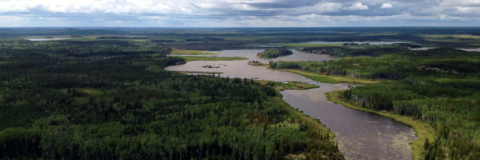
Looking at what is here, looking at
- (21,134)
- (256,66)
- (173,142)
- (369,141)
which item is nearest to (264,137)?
(173,142)

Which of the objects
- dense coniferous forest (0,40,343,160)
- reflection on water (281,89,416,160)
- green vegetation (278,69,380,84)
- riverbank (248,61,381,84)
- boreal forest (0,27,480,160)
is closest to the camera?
dense coniferous forest (0,40,343,160)

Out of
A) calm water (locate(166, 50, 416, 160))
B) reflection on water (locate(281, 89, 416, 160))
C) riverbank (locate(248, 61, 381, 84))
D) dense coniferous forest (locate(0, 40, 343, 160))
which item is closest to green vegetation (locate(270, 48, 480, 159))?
reflection on water (locate(281, 89, 416, 160))

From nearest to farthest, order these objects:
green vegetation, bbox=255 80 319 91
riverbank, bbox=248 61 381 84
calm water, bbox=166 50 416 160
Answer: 1. calm water, bbox=166 50 416 160
2. green vegetation, bbox=255 80 319 91
3. riverbank, bbox=248 61 381 84

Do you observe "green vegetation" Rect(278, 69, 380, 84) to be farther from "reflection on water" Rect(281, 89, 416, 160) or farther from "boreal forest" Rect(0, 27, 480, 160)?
"reflection on water" Rect(281, 89, 416, 160)

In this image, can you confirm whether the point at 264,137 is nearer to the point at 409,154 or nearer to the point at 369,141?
the point at 369,141

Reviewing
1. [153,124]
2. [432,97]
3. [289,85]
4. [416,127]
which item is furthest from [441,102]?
[153,124]

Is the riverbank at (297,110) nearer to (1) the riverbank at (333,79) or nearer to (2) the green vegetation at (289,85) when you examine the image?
(2) the green vegetation at (289,85)

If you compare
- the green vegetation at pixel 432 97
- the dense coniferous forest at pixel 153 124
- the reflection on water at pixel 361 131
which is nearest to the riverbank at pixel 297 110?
the reflection on water at pixel 361 131

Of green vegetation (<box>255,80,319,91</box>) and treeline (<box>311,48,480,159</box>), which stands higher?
treeline (<box>311,48,480,159</box>)
